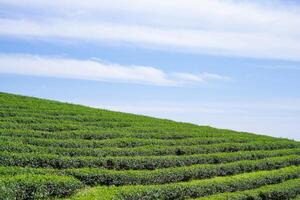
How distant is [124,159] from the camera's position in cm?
2767

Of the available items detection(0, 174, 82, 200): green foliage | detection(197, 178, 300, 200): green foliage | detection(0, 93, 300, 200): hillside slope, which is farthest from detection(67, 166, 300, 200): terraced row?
detection(0, 174, 82, 200): green foliage

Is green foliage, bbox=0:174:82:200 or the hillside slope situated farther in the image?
the hillside slope

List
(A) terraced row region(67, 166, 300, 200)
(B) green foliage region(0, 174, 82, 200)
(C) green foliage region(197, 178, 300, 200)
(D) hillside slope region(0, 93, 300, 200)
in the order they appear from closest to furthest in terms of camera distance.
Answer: (B) green foliage region(0, 174, 82, 200) < (A) terraced row region(67, 166, 300, 200) < (D) hillside slope region(0, 93, 300, 200) < (C) green foliage region(197, 178, 300, 200)

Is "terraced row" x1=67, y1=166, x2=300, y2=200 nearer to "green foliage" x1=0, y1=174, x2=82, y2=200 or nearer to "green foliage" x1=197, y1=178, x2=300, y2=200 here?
"green foliage" x1=197, y1=178, x2=300, y2=200

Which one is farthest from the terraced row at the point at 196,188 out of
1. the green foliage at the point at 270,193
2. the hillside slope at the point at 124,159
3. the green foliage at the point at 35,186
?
the green foliage at the point at 35,186

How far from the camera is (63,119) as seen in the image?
118ft

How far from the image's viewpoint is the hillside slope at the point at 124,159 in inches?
877

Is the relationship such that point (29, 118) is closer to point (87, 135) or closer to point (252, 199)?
point (87, 135)

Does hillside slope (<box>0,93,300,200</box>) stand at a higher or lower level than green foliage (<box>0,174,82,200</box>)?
higher

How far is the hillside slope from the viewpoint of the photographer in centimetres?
2228

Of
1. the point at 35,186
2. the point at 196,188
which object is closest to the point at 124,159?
the point at 196,188

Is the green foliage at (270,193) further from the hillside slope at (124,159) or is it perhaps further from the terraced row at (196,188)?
the terraced row at (196,188)

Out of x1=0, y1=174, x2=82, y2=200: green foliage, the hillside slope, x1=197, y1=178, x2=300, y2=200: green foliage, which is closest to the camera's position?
x1=0, y1=174, x2=82, y2=200: green foliage

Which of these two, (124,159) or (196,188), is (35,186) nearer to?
(124,159)
